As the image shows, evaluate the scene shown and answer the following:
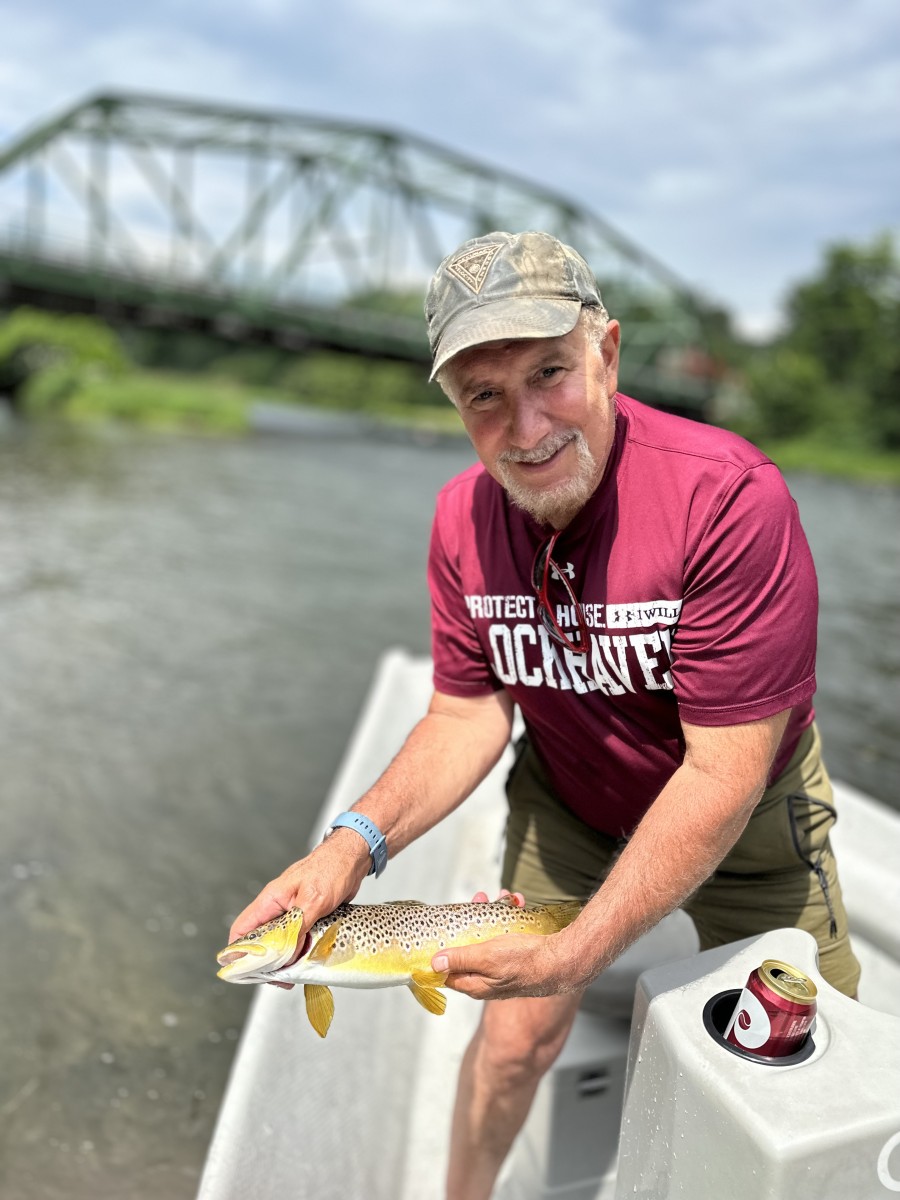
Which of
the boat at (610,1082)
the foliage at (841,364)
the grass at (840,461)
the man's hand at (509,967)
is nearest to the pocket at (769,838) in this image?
the boat at (610,1082)

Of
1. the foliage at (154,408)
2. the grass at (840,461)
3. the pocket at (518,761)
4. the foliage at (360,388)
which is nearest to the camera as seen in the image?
the pocket at (518,761)

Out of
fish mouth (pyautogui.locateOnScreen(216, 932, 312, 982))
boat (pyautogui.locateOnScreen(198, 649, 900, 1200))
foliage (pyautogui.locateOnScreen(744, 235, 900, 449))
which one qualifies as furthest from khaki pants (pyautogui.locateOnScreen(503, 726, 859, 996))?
foliage (pyautogui.locateOnScreen(744, 235, 900, 449))

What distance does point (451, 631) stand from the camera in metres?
2.40

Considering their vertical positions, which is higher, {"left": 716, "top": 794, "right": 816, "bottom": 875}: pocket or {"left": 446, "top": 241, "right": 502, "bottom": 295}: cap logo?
{"left": 446, "top": 241, "right": 502, "bottom": 295}: cap logo

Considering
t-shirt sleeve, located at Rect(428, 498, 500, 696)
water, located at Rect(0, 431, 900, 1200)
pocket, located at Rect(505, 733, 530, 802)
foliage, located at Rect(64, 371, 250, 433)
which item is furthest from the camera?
foliage, located at Rect(64, 371, 250, 433)

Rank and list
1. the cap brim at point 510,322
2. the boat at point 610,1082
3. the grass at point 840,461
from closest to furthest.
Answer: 1. the boat at point 610,1082
2. the cap brim at point 510,322
3. the grass at point 840,461

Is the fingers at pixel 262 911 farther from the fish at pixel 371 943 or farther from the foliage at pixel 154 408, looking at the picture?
the foliage at pixel 154 408

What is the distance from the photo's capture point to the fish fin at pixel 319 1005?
186cm

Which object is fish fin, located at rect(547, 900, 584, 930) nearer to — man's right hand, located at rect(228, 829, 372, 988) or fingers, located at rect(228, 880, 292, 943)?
man's right hand, located at rect(228, 829, 372, 988)

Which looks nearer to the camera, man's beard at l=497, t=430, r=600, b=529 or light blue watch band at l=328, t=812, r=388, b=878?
man's beard at l=497, t=430, r=600, b=529

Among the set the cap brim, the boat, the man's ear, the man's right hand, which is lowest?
the boat

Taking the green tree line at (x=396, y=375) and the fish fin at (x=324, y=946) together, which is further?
the green tree line at (x=396, y=375)

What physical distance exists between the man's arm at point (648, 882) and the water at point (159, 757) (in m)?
2.14

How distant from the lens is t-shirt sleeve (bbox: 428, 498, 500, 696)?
2.36 m
